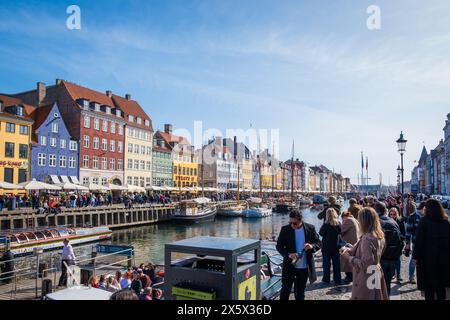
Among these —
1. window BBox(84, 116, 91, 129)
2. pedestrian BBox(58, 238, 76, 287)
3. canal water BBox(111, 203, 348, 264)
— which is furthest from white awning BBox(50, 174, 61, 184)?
pedestrian BBox(58, 238, 76, 287)

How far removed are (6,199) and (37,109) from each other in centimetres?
1961

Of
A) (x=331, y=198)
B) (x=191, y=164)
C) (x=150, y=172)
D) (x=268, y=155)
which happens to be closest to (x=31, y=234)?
(x=331, y=198)

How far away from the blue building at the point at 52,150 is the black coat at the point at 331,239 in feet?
135

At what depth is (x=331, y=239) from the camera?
8.13m

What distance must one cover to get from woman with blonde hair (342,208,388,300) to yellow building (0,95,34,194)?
40.2 meters

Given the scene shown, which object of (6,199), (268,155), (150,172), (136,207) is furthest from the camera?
(268,155)

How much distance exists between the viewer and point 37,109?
46.8 meters

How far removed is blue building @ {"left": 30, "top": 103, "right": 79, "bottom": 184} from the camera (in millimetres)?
42156

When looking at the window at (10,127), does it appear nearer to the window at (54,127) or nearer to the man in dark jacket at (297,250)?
the window at (54,127)

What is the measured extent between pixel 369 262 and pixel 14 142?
42.9 m

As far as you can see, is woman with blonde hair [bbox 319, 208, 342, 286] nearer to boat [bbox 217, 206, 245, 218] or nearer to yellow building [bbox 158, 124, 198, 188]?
boat [bbox 217, 206, 245, 218]

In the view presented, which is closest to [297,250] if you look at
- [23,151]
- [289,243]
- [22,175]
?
[289,243]
